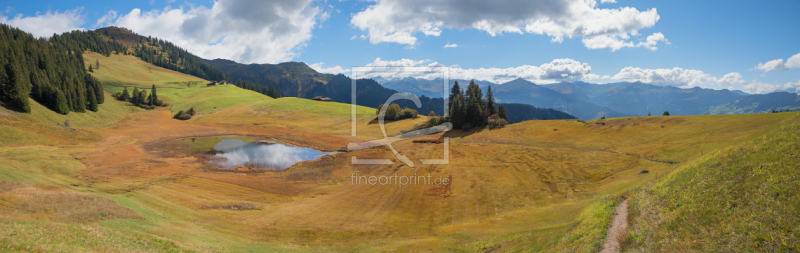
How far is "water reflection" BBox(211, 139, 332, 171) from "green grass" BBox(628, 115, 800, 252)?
31.6 m

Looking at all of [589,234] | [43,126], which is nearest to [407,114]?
[43,126]

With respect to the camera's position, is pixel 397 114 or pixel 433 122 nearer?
pixel 433 122

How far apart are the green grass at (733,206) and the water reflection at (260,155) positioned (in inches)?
1243

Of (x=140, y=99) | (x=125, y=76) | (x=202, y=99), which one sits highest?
(x=125, y=76)

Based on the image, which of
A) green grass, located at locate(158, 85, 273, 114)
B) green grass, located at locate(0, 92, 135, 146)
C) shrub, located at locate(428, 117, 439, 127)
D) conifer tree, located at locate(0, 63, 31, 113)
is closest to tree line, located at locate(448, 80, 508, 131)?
shrub, located at locate(428, 117, 439, 127)

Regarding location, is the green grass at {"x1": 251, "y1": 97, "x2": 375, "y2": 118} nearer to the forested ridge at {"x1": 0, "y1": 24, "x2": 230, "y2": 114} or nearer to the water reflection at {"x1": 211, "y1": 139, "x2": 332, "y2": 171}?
the water reflection at {"x1": 211, "y1": 139, "x2": 332, "y2": 171}

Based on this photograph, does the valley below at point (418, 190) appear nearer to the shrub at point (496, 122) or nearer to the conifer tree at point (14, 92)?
the conifer tree at point (14, 92)

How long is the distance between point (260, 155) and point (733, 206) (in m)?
42.0

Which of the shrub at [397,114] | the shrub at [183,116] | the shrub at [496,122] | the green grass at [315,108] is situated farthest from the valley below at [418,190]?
the green grass at [315,108]

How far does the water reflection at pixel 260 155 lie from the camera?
34344 millimetres

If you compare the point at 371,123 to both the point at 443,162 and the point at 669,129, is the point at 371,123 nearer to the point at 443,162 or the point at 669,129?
the point at 443,162

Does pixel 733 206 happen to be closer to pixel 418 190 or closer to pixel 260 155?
pixel 418 190

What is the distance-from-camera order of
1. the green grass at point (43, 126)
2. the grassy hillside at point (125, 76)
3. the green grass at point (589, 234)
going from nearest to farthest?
the green grass at point (589, 234), the green grass at point (43, 126), the grassy hillside at point (125, 76)

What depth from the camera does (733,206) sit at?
287 inches
